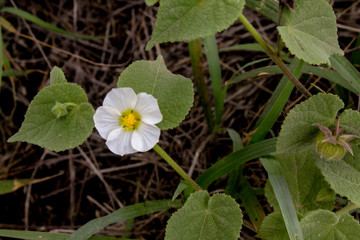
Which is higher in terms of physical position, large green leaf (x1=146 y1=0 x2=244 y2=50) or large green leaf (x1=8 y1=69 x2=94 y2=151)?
large green leaf (x1=146 y1=0 x2=244 y2=50)

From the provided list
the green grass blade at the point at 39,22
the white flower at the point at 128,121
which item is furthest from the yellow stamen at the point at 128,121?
the green grass blade at the point at 39,22

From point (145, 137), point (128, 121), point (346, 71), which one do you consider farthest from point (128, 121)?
point (346, 71)

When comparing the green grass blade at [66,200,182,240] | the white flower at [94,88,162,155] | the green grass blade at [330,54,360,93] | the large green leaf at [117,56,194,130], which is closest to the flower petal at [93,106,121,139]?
the white flower at [94,88,162,155]

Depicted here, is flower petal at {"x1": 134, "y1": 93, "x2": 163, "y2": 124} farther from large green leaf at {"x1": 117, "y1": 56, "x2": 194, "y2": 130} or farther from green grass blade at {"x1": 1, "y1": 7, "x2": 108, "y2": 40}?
green grass blade at {"x1": 1, "y1": 7, "x2": 108, "y2": 40}

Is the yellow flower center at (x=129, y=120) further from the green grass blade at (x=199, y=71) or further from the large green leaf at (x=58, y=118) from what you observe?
the green grass blade at (x=199, y=71)

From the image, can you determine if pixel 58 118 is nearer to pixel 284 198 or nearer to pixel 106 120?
Answer: pixel 106 120
